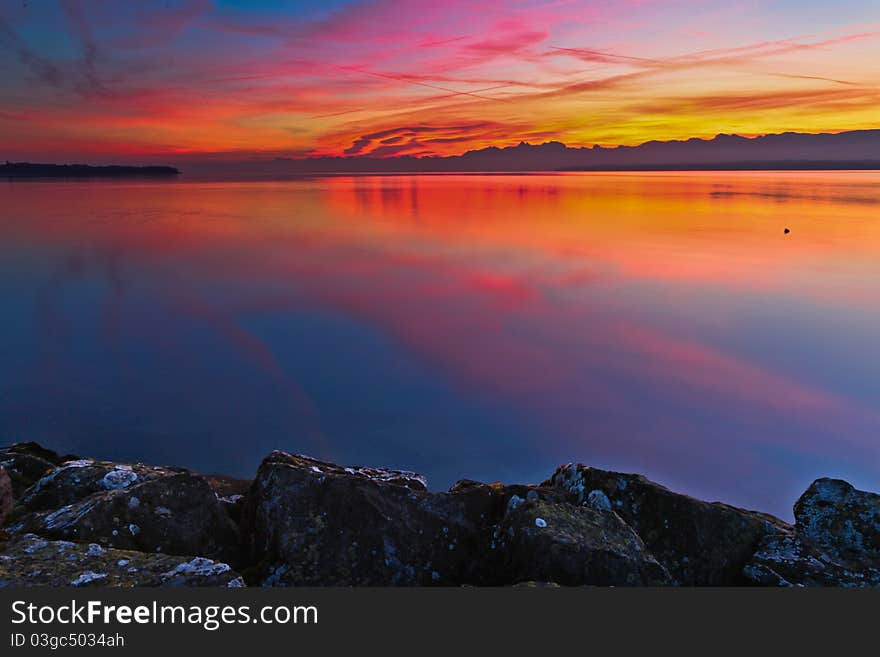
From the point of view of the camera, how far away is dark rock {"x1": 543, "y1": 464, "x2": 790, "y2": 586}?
24.7 ft

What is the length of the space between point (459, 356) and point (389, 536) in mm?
17346

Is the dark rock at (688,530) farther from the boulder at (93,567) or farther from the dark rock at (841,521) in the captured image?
the boulder at (93,567)

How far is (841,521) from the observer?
335 inches

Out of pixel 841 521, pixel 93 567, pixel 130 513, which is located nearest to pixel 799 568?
pixel 841 521

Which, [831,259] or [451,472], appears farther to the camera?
[831,259]

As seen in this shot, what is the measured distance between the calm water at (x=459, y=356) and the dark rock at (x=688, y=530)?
793 centimetres

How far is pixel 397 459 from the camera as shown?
54.6 ft

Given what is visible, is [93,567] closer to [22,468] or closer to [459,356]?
[22,468]

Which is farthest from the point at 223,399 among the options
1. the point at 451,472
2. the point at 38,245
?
the point at 38,245

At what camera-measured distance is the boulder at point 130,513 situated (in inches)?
255

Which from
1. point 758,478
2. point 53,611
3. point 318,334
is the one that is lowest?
point 758,478

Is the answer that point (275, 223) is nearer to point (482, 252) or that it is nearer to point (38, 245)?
point (38, 245)

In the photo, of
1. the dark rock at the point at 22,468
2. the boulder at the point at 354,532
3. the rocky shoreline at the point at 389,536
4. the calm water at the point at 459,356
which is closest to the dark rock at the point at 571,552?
the rocky shoreline at the point at 389,536

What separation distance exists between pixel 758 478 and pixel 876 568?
8806 millimetres
